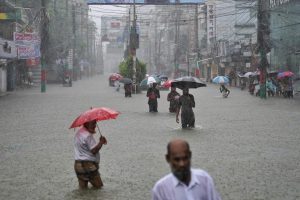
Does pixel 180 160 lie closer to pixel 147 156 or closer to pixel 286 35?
pixel 147 156

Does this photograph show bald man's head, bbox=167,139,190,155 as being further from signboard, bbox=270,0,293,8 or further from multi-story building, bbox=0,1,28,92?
signboard, bbox=270,0,293,8

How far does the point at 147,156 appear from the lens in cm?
1203

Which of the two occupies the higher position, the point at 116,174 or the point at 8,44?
the point at 8,44

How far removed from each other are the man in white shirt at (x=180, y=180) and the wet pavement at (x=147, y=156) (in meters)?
4.48

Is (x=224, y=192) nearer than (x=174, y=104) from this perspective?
Yes

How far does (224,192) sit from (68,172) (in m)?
3.13

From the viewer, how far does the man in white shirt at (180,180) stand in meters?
3.73

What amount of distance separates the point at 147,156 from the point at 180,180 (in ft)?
27.3

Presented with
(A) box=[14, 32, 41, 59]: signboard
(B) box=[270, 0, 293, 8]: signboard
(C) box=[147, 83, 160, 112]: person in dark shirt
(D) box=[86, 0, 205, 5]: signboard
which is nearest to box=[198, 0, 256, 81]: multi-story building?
(D) box=[86, 0, 205, 5]: signboard

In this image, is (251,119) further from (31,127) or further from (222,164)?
(222,164)

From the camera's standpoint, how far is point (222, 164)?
10.9 m

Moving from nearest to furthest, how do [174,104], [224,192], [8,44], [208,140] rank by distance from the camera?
[224,192]
[208,140]
[174,104]
[8,44]

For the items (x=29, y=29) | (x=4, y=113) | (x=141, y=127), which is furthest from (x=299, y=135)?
(x=29, y=29)

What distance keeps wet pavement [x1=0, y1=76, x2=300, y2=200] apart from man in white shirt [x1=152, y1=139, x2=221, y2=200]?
448 centimetres
